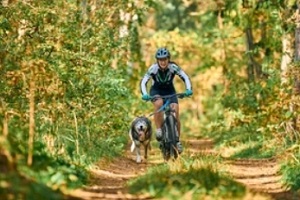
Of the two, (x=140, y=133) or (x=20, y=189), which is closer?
(x=20, y=189)

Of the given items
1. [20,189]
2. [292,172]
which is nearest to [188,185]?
[20,189]

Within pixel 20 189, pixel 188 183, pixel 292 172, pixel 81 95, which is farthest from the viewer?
pixel 81 95

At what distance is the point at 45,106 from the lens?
14273 mm

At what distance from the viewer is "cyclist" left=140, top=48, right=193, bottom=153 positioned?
1454 centimetres

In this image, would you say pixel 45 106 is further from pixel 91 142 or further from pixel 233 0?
pixel 233 0

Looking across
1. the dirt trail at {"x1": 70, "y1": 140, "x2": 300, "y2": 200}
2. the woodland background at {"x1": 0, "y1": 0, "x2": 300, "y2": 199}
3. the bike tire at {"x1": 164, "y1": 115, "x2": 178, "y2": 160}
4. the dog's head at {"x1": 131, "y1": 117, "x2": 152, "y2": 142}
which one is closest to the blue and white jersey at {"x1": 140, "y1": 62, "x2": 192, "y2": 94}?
the bike tire at {"x1": 164, "y1": 115, "x2": 178, "y2": 160}

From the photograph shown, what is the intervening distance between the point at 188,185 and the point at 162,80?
5.02 m

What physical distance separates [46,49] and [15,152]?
6.84m

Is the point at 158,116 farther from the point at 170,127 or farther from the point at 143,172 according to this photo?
the point at 143,172

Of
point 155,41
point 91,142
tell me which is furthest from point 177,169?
point 155,41

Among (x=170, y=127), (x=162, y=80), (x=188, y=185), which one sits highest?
(x=162, y=80)

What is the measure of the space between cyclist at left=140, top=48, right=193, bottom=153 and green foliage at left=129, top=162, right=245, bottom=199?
10.4ft

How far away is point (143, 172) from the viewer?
14922 millimetres

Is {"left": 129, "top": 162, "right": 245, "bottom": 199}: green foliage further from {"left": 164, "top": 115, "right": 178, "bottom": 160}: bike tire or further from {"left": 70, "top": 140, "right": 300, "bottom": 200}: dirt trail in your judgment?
{"left": 164, "top": 115, "right": 178, "bottom": 160}: bike tire
